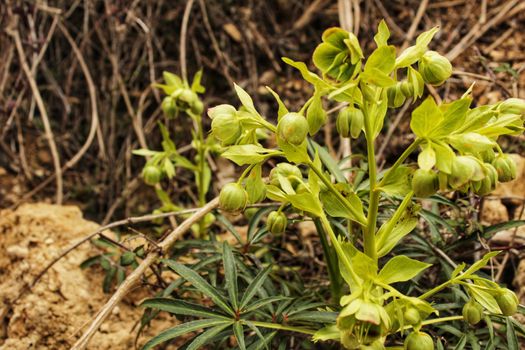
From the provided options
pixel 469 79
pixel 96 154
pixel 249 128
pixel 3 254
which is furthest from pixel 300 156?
pixel 96 154

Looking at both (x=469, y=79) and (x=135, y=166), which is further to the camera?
(x=135, y=166)

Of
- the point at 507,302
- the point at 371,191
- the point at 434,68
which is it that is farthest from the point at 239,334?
the point at 434,68

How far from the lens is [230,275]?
1.07 metres

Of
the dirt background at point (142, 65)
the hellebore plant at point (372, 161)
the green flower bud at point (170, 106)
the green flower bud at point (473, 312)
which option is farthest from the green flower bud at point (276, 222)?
the dirt background at point (142, 65)

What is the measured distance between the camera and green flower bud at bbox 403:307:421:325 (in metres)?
0.82

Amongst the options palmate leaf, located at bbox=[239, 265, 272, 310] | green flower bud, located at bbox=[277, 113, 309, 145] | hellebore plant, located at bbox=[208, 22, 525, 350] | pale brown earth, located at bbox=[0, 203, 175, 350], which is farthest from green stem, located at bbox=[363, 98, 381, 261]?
pale brown earth, located at bbox=[0, 203, 175, 350]

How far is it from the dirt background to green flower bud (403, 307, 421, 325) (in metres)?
1.04

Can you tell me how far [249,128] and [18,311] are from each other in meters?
0.79

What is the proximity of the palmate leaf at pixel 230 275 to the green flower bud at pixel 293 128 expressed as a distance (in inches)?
13.7

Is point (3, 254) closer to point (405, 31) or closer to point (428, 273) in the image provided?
point (428, 273)

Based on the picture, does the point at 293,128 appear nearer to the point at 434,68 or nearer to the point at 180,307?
the point at 434,68

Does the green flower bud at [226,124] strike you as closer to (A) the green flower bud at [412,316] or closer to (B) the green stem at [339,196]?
(B) the green stem at [339,196]

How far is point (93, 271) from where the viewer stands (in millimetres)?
1473

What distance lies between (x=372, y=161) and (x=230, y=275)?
1.15ft
